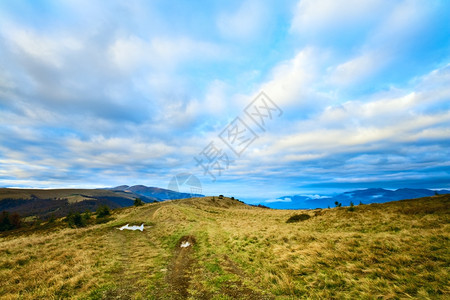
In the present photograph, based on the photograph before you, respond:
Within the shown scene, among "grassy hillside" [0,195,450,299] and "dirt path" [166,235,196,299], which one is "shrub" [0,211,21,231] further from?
"dirt path" [166,235,196,299]

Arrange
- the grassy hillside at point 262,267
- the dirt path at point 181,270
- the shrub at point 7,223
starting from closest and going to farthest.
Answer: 1. the grassy hillside at point 262,267
2. the dirt path at point 181,270
3. the shrub at point 7,223

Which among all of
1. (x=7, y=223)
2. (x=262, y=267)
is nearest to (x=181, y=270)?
(x=262, y=267)

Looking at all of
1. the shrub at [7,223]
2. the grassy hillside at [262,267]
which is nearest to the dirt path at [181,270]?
the grassy hillside at [262,267]

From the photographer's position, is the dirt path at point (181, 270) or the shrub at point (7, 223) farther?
the shrub at point (7, 223)

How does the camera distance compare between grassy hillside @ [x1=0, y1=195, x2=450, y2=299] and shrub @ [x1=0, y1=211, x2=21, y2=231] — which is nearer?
grassy hillside @ [x1=0, y1=195, x2=450, y2=299]

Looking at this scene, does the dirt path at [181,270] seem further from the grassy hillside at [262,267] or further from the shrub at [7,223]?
the shrub at [7,223]

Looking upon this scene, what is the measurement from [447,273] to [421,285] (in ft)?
4.36

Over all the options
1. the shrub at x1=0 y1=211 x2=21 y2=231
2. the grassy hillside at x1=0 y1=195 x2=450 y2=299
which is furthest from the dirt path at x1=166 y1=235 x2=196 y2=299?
the shrub at x1=0 y1=211 x2=21 y2=231

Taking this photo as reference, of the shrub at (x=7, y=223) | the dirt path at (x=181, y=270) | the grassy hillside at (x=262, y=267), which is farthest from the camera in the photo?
the shrub at (x=7, y=223)

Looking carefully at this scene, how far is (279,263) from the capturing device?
11617mm

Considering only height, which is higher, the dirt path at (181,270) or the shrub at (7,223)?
the dirt path at (181,270)

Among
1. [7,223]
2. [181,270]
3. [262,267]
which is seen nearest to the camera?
[262,267]

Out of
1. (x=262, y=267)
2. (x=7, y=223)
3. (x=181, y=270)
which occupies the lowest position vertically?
(x=7, y=223)

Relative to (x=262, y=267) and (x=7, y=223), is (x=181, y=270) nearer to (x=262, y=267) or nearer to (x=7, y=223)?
(x=262, y=267)
